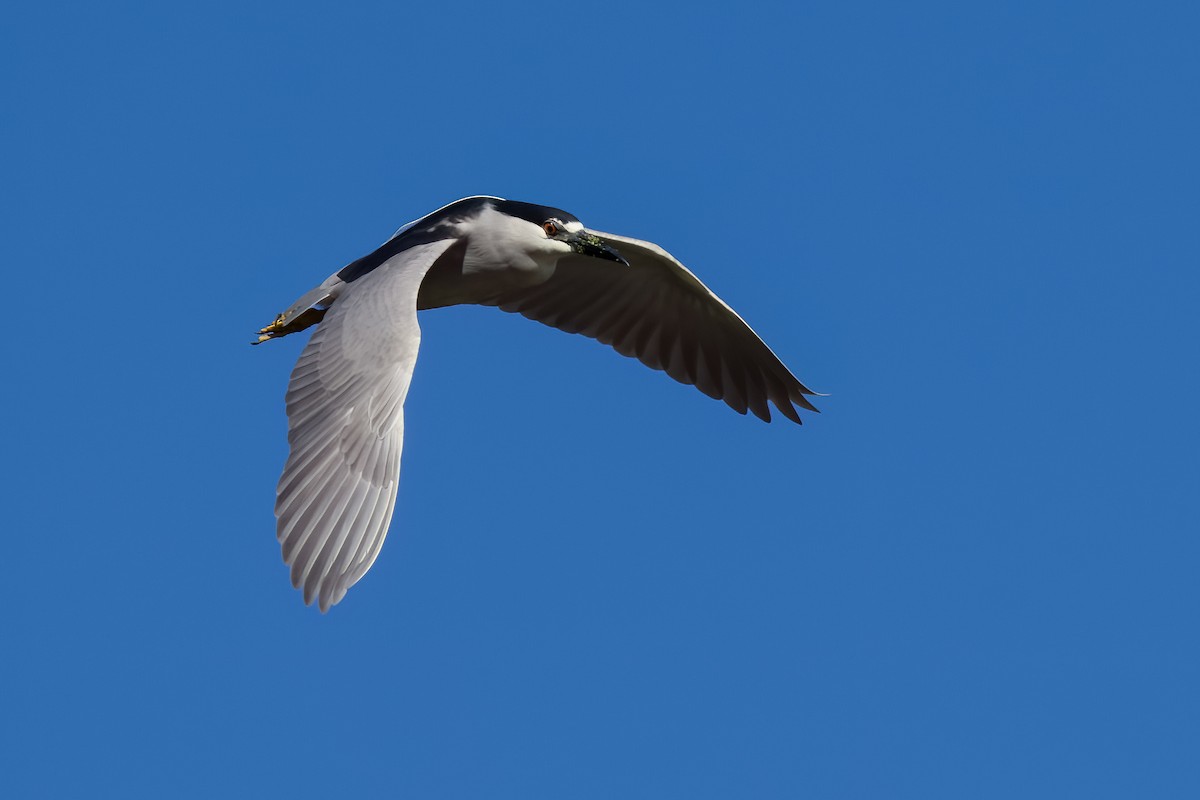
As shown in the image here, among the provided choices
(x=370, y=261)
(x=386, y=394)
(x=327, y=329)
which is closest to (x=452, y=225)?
(x=370, y=261)

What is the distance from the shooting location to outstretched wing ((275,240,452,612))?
22.6 feet

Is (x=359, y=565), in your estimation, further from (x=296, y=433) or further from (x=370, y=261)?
(x=370, y=261)

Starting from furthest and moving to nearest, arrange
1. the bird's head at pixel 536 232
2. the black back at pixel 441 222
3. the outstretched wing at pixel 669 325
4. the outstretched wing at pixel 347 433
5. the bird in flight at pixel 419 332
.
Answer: the outstretched wing at pixel 669 325 < the bird's head at pixel 536 232 < the black back at pixel 441 222 < the bird in flight at pixel 419 332 < the outstretched wing at pixel 347 433

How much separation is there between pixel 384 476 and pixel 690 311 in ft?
13.5

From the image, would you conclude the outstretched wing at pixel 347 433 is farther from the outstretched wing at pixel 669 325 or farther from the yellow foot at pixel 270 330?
the outstretched wing at pixel 669 325

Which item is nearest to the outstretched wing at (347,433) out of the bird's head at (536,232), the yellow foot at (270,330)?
the bird's head at (536,232)

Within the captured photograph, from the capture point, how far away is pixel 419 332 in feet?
25.5

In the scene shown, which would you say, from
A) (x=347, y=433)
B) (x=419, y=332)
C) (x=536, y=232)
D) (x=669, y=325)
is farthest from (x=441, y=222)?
(x=347, y=433)

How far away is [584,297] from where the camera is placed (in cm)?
1078

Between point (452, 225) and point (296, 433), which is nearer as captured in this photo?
point (296, 433)

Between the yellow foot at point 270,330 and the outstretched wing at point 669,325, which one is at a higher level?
the outstretched wing at point 669,325

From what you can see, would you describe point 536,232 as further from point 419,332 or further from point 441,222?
point 419,332

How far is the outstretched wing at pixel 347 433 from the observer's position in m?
6.90

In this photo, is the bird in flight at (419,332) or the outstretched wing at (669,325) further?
the outstretched wing at (669,325)
